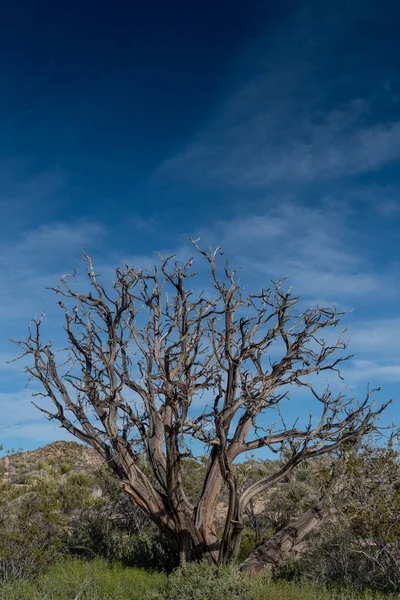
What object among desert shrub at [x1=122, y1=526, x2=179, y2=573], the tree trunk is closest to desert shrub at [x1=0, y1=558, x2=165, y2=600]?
desert shrub at [x1=122, y1=526, x2=179, y2=573]

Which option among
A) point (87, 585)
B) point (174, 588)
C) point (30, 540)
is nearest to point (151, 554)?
point (30, 540)

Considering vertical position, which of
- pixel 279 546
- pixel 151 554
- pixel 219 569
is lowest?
pixel 219 569

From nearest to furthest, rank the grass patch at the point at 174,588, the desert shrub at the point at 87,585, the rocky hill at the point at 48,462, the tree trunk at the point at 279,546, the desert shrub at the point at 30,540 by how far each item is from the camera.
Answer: the grass patch at the point at 174,588
the desert shrub at the point at 87,585
the desert shrub at the point at 30,540
the tree trunk at the point at 279,546
the rocky hill at the point at 48,462

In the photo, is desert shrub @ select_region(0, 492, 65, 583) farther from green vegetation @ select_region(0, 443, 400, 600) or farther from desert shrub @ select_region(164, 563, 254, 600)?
desert shrub @ select_region(164, 563, 254, 600)

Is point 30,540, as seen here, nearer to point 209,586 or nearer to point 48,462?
point 209,586

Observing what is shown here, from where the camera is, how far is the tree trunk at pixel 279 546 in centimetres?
1361

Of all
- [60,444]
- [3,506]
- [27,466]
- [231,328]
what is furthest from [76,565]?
[60,444]

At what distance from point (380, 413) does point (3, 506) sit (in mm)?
10985

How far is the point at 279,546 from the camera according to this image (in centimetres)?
1410

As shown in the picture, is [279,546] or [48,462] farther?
[48,462]

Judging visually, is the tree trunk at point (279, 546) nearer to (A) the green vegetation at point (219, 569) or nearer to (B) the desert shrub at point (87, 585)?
(A) the green vegetation at point (219, 569)

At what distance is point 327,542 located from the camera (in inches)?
553

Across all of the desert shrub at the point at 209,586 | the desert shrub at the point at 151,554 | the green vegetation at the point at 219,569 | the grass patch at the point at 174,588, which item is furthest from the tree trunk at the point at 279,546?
the desert shrub at the point at 209,586

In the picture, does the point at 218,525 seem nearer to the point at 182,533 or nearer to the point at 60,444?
the point at 182,533
